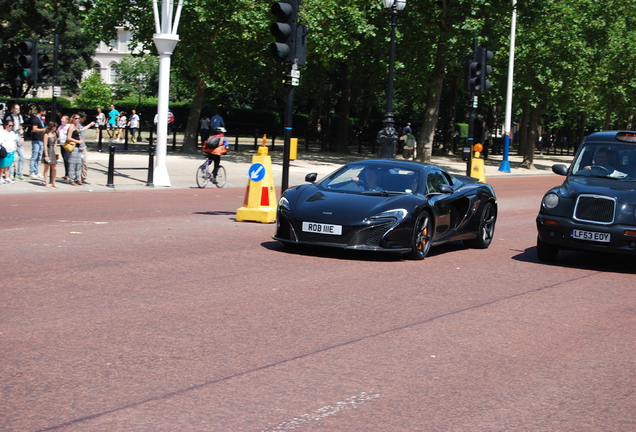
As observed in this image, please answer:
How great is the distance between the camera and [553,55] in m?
42.0

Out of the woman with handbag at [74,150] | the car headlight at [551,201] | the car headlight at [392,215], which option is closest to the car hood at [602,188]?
the car headlight at [551,201]

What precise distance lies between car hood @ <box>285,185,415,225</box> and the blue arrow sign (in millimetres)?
2942

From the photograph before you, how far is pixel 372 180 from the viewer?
11.6m

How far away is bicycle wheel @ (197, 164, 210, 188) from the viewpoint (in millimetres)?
22438

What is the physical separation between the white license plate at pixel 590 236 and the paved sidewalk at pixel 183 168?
41.6 feet

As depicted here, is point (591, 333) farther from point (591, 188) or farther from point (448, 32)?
point (448, 32)

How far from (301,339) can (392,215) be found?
428cm

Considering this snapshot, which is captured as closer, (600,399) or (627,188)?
(600,399)

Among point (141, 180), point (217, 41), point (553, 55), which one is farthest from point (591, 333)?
point (553, 55)

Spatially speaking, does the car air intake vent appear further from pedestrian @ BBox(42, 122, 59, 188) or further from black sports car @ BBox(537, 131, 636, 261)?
pedestrian @ BBox(42, 122, 59, 188)

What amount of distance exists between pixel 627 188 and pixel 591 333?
14.3ft

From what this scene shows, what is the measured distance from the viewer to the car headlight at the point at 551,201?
11078mm

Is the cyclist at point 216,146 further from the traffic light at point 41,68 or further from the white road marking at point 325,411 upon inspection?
the white road marking at point 325,411

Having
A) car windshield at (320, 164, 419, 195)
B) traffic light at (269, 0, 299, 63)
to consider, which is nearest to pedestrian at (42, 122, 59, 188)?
traffic light at (269, 0, 299, 63)
